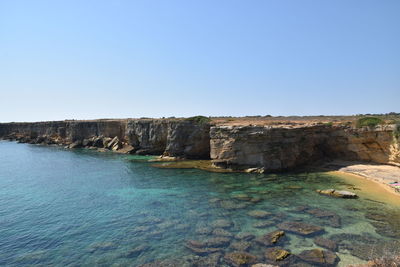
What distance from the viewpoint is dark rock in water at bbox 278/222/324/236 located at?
45.7 ft

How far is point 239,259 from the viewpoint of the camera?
37.2 ft

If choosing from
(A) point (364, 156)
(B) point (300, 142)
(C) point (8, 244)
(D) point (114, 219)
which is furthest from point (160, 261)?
(A) point (364, 156)

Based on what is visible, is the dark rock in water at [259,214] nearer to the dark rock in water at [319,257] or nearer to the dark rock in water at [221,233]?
the dark rock in water at [221,233]

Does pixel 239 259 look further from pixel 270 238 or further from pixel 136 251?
pixel 136 251

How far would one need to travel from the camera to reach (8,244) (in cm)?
1362

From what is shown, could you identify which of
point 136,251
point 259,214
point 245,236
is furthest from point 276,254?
point 136,251

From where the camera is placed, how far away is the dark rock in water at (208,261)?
11.1 metres

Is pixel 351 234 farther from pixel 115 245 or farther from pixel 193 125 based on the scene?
pixel 193 125

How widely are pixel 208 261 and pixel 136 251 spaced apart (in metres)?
3.75

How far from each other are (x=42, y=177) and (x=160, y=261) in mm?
26894

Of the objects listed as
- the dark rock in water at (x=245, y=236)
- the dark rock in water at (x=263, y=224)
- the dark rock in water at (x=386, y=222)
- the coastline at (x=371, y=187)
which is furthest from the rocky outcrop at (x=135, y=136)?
the dark rock in water at (x=245, y=236)

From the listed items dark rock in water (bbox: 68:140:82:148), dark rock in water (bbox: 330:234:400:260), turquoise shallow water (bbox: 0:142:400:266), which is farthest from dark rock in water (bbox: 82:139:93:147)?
dark rock in water (bbox: 330:234:400:260)

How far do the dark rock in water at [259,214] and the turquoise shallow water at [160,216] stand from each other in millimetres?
450

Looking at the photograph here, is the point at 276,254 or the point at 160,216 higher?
the point at 276,254
